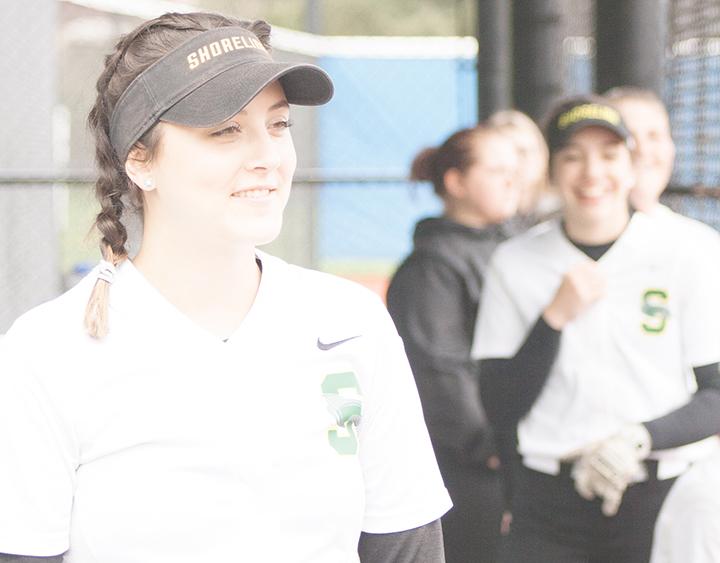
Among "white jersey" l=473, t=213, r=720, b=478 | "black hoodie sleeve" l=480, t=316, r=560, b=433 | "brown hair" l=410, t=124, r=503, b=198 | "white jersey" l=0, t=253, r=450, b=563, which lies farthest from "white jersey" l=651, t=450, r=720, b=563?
"brown hair" l=410, t=124, r=503, b=198

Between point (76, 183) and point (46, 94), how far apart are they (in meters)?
1.37

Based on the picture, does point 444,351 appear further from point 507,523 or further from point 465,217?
point 507,523

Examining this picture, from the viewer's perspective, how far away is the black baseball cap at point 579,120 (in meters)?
2.82

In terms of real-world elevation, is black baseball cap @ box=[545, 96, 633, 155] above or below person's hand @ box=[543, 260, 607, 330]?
above

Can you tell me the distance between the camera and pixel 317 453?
155 centimetres

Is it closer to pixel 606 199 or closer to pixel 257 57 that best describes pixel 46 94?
pixel 606 199

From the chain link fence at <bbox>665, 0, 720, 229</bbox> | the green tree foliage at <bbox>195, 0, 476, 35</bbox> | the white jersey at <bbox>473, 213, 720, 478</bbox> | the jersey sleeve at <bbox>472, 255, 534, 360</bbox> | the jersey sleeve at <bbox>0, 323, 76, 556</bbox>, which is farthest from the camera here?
the green tree foliage at <bbox>195, 0, 476, 35</bbox>

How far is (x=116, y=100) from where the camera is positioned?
1.66 m

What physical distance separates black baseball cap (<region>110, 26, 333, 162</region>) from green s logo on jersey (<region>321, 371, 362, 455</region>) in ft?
1.23

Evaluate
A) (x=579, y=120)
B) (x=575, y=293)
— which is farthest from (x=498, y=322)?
(x=579, y=120)

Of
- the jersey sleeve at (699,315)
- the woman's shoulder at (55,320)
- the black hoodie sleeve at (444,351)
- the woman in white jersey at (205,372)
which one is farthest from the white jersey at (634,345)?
the woman's shoulder at (55,320)

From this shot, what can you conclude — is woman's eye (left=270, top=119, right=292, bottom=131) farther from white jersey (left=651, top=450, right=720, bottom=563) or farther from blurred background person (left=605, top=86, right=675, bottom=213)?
blurred background person (left=605, top=86, right=675, bottom=213)

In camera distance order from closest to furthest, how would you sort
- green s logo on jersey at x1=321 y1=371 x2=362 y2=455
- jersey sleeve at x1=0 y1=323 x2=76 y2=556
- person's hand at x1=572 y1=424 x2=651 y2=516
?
jersey sleeve at x1=0 y1=323 x2=76 y2=556 → green s logo on jersey at x1=321 y1=371 x2=362 y2=455 → person's hand at x1=572 y1=424 x2=651 y2=516

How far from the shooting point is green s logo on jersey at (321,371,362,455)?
1.57m
